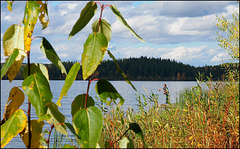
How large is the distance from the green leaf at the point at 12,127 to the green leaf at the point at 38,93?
188 millimetres

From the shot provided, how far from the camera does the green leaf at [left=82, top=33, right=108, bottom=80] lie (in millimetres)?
1708

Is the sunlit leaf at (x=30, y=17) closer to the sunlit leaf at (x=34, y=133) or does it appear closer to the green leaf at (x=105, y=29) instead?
the green leaf at (x=105, y=29)

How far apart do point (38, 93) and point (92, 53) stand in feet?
1.53

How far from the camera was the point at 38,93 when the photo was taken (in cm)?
179

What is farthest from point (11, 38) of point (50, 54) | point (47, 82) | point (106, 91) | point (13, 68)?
point (106, 91)

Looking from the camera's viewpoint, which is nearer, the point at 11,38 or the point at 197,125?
the point at 11,38

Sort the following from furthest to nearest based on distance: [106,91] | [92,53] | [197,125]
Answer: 1. [197,125]
2. [106,91]
3. [92,53]

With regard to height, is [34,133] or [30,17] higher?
[30,17]

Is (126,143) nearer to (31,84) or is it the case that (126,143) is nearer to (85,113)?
(85,113)

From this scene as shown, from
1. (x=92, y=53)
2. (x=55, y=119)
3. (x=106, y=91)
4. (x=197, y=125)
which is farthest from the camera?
(x=197, y=125)

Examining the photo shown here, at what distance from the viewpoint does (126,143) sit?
2090 millimetres

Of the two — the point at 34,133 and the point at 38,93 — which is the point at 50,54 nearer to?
the point at 38,93

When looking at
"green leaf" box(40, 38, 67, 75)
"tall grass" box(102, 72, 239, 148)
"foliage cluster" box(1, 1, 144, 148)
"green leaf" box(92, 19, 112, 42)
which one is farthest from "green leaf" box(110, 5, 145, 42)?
"tall grass" box(102, 72, 239, 148)

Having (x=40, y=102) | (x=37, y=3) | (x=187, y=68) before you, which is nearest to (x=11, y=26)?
(x=37, y=3)
